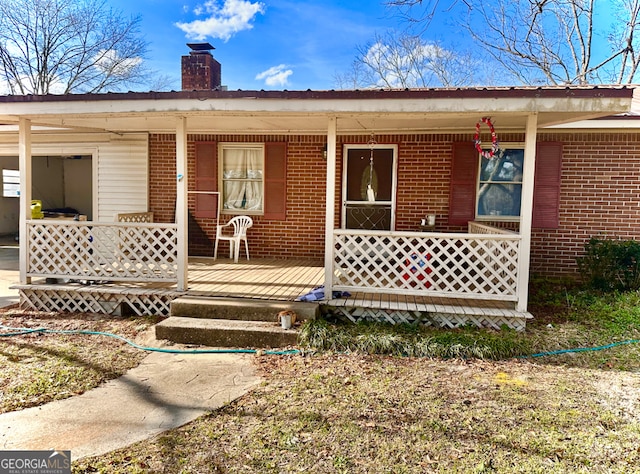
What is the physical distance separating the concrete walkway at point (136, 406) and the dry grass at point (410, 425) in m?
0.19

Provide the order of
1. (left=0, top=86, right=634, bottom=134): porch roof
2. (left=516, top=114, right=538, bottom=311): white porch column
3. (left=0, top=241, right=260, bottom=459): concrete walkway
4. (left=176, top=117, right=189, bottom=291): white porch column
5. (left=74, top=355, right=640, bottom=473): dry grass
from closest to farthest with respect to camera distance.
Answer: (left=74, top=355, right=640, bottom=473): dry grass
(left=0, top=241, right=260, bottom=459): concrete walkway
(left=0, top=86, right=634, bottom=134): porch roof
(left=516, top=114, right=538, bottom=311): white porch column
(left=176, top=117, right=189, bottom=291): white porch column

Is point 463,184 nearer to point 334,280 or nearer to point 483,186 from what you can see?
point 483,186

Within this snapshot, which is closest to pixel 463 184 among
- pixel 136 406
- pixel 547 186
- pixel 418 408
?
pixel 547 186

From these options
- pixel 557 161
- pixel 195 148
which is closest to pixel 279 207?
pixel 195 148

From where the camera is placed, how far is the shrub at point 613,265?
633 centimetres

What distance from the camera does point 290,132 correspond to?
26.0 feet

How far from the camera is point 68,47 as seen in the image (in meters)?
20.2

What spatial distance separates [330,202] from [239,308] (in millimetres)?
1614

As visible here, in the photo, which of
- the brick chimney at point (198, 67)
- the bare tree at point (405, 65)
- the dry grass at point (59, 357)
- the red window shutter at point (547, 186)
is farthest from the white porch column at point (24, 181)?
the bare tree at point (405, 65)

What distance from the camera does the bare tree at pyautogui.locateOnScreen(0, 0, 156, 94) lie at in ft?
62.6

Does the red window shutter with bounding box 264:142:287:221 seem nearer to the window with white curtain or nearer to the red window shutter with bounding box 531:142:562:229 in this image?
the window with white curtain

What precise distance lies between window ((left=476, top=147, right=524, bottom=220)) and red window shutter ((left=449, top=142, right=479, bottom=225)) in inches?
5.4

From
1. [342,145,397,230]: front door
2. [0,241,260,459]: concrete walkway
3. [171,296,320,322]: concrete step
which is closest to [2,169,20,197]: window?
[342,145,397,230]: front door

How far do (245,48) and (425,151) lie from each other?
17.0 metres
